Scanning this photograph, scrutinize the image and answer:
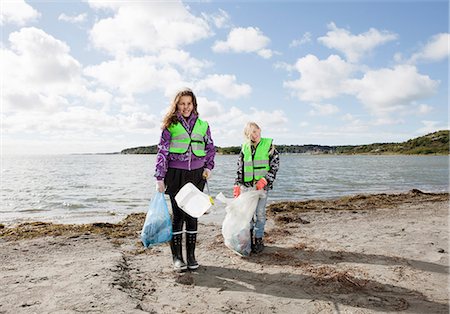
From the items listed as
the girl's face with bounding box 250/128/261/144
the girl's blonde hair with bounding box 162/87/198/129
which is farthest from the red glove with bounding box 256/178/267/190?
the girl's blonde hair with bounding box 162/87/198/129

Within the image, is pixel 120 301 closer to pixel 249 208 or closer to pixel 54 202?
pixel 249 208

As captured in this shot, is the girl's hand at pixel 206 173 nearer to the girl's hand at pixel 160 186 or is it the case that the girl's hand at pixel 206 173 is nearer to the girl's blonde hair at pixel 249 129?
the girl's hand at pixel 160 186

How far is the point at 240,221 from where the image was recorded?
5090 mm

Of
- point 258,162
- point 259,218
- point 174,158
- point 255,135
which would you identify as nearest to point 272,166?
point 258,162

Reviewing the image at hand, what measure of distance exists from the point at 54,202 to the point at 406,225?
14.1 meters

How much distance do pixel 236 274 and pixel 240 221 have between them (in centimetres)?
95

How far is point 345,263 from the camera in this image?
4.78 m

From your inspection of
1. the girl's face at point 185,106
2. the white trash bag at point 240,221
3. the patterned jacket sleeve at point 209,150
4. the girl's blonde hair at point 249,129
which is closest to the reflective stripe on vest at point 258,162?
the girl's blonde hair at point 249,129

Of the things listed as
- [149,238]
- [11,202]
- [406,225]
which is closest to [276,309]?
[149,238]

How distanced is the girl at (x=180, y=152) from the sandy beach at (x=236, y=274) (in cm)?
69

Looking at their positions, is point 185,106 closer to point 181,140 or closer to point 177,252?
point 181,140

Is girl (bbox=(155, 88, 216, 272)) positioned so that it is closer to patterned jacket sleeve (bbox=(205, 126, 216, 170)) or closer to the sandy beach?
patterned jacket sleeve (bbox=(205, 126, 216, 170))

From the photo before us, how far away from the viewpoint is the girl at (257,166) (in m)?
5.37

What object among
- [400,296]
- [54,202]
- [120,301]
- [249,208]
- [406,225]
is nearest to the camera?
[120,301]
